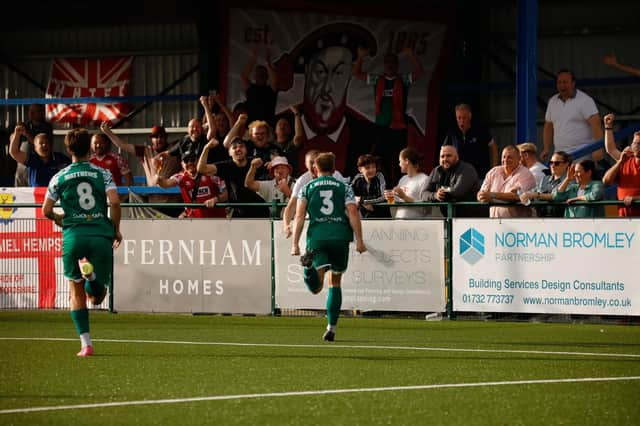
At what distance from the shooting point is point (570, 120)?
17.0 meters

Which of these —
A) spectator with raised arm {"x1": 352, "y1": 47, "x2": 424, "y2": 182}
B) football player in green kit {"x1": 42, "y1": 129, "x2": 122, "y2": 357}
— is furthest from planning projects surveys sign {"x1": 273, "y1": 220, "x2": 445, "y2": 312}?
spectator with raised arm {"x1": 352, "y1": 47, "x2": 424, "y2": 182}

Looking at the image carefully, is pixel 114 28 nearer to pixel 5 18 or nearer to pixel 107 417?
pixel 5 18

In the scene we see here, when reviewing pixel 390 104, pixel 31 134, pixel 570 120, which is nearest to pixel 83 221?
pixel 570 120

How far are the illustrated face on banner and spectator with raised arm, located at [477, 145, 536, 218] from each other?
8.29 meters

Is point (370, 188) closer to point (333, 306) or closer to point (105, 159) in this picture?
point (333, 306)

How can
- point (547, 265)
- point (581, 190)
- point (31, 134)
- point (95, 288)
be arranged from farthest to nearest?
1. point (31, 134)
2. point (581, 190)
3. point (547, 265)
4. point (95, 288)

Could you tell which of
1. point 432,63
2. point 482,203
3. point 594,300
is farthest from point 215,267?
point 432,63

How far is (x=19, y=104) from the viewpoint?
26672mm

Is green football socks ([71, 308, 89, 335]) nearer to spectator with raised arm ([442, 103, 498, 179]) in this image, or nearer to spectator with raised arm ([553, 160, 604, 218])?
spectator with raised arm ([553, 160, 604, 218])

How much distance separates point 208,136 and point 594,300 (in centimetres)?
662

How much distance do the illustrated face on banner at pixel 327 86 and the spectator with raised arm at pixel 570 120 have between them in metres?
6.82

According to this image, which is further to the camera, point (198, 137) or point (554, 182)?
point (198, 137)

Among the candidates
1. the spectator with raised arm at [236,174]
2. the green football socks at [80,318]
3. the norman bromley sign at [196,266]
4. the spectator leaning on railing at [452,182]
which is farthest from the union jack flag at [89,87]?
the green football socks at [80,318]

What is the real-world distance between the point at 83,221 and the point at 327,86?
13.0 meters
